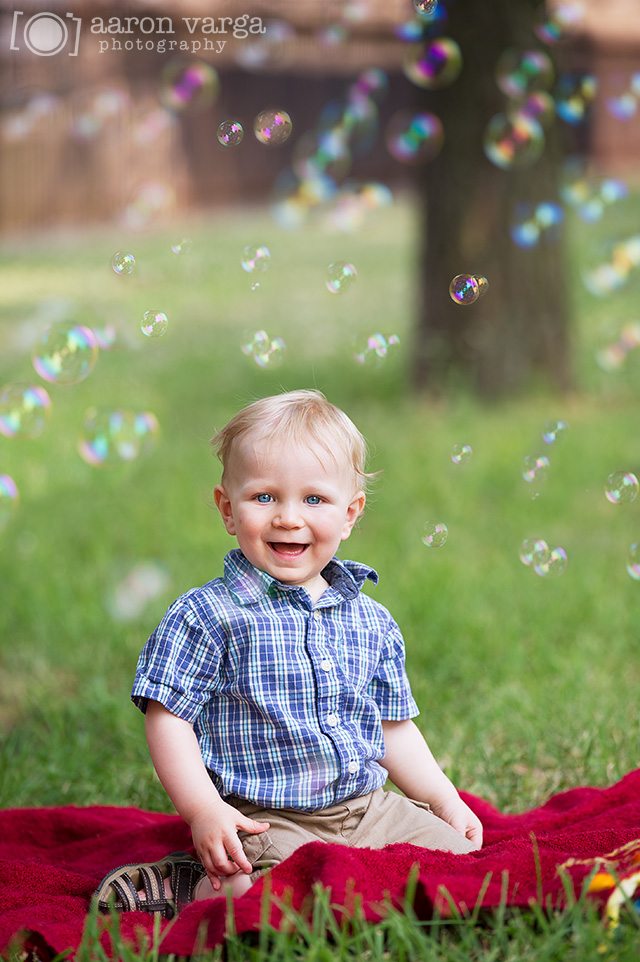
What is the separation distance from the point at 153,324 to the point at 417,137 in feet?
11.2

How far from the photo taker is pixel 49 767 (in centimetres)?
303

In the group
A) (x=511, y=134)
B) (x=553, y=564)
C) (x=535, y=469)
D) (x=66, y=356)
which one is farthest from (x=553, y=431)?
(x=511, y=134)

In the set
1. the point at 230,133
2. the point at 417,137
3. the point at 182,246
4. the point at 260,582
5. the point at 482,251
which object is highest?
the point at 417,137

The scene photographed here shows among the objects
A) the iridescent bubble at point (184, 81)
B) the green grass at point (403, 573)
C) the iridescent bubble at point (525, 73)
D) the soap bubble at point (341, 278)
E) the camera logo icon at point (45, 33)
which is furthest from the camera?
the camera logo icon at point (45, 33)

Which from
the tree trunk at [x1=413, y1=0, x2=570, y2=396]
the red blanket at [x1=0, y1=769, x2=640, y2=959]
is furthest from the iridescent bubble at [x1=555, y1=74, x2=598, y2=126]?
the red blanket at [x1=0, y1=769, x2=640, y2=959]

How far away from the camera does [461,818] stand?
7.66ft

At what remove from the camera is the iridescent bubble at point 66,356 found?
3357mm

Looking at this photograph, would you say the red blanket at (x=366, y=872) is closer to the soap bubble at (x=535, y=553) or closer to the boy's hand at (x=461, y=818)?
the boy's hand at (x=461, y=818)

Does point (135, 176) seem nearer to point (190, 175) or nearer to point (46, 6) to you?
point (190, 175)

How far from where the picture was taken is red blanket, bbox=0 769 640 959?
1.93 meters

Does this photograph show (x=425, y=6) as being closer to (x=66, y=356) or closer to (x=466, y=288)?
(x=466, y=288)

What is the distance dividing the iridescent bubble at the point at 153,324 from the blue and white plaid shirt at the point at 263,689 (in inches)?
24.5

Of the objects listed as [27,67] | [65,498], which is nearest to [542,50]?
[65,498]

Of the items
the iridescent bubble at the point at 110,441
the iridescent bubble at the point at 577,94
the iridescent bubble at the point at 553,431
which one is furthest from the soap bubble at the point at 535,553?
the iridescent bubble at the point at 577,94
